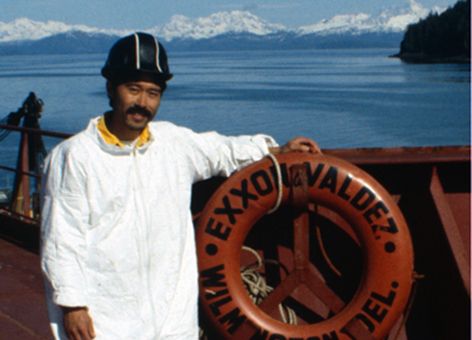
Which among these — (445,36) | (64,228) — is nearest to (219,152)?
(64,228)

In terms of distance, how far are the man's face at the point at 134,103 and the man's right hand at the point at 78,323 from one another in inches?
20.1

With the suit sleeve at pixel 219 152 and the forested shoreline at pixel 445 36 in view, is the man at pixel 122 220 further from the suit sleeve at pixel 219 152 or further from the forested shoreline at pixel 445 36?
the forested shoreline at pixel 445 36

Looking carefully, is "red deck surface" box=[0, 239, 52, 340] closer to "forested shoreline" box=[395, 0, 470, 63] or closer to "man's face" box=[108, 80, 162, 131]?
"man's face" box=[108, 80, 162, 131]

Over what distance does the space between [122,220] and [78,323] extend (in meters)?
0.30

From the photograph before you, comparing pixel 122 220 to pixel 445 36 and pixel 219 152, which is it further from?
pixel 445 36

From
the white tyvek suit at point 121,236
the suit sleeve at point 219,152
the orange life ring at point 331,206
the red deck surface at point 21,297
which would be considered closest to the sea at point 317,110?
the red deck surface at point 21,297

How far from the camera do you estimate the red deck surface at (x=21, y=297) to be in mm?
3550

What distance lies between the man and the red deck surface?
1.49m

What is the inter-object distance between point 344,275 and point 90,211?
4.65 feet

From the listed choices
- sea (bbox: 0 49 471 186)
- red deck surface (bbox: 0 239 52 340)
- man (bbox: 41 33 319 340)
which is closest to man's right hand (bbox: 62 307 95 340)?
man (bbox: 41 33 319 340)

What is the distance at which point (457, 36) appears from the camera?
93.1m

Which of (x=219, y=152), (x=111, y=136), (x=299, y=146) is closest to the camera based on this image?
(x=111, y=136)

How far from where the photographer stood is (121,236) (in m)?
2.07

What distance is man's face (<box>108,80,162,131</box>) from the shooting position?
2064mm
